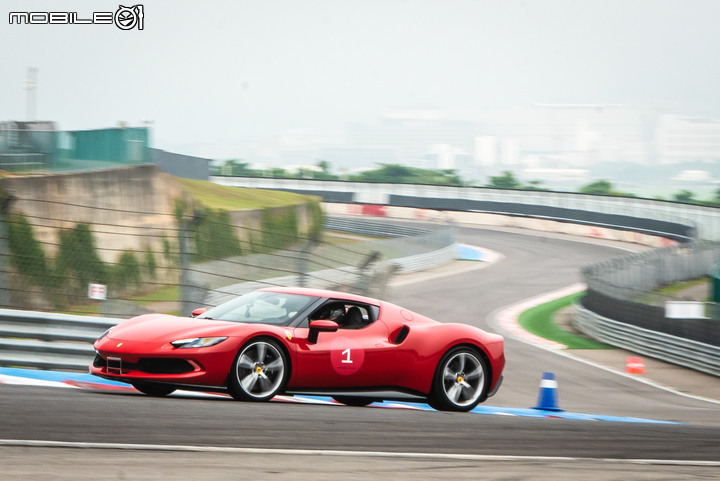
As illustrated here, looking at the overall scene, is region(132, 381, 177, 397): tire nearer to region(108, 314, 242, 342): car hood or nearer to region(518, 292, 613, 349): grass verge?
region(108, 314, 242, 342): car hood

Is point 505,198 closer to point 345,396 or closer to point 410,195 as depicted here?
point 410,195

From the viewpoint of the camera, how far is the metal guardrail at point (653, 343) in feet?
64.5

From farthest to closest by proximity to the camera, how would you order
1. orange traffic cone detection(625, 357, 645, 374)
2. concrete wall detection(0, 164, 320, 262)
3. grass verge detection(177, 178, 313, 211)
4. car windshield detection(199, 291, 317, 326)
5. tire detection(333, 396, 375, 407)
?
grass verge detection(177, 178, 313, 211) < orange traffic cone detection(625, 357, 645, 374) < concrete wall detection(0, 164, 320, 262) < tire detection(333, 396, 375, 407) < car windshield detection(199, 291, 317, 326)

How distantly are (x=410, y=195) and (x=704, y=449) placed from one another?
2431 inches

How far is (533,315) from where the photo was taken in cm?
2877

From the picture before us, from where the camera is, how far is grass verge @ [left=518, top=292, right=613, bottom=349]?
2393cm

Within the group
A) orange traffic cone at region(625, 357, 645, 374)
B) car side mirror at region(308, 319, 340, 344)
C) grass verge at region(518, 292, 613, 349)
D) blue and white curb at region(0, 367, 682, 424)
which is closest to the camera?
car side mirror at region(308, 319, 340, 344)

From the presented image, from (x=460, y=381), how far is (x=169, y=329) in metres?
3.06

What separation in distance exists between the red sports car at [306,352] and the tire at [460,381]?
10 mm

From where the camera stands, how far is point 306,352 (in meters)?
8.35

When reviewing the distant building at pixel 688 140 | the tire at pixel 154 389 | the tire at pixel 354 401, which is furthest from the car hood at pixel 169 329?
the distant building at pixel 688 140

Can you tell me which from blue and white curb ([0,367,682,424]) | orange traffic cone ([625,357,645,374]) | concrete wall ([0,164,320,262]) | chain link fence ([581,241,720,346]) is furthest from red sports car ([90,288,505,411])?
chain link fence ([581,241,720,346])

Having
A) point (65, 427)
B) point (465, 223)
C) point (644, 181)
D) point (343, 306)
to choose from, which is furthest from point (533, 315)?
point (644, 181)

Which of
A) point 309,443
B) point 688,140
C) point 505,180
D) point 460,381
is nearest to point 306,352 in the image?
point 460,381
